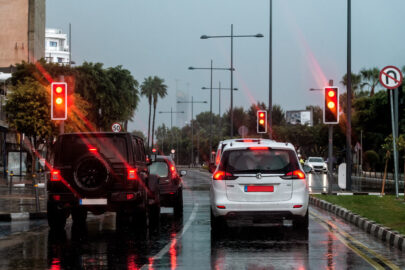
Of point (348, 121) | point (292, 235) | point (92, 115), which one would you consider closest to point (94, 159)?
point (292, 235)

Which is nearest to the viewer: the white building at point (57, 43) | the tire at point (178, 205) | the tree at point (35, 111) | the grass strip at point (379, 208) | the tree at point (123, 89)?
the grass strip at point (379, 208)

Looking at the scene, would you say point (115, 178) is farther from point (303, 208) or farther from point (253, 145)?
point (303, 208)

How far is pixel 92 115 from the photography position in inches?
2302

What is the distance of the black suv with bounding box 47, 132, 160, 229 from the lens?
14039mm

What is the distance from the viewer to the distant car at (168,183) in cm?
1911

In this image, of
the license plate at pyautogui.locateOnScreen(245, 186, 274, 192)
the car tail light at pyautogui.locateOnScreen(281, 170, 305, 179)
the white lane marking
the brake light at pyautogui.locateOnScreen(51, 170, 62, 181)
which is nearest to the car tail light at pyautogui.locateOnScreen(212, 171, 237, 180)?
the license plate at pyautogui.locateOnScreen(245, 186, 274, 192)

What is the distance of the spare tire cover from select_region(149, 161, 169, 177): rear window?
5.33 meters

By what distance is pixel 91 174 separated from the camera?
14117mm

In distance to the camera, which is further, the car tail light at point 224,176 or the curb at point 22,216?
the curb at point 22,216

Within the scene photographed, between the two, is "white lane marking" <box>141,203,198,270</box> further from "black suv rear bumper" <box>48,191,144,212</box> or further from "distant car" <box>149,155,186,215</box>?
"black suv rear bumper" <box>48,191,144,212</box>

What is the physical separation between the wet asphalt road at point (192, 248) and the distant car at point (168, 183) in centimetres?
246

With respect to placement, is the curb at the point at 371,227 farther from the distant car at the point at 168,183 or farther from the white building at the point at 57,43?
the white building at the point at 57,43

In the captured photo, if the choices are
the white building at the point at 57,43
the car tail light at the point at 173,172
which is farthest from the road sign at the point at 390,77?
the white building at the point at 57,43

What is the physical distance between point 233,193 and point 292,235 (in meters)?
1.45
